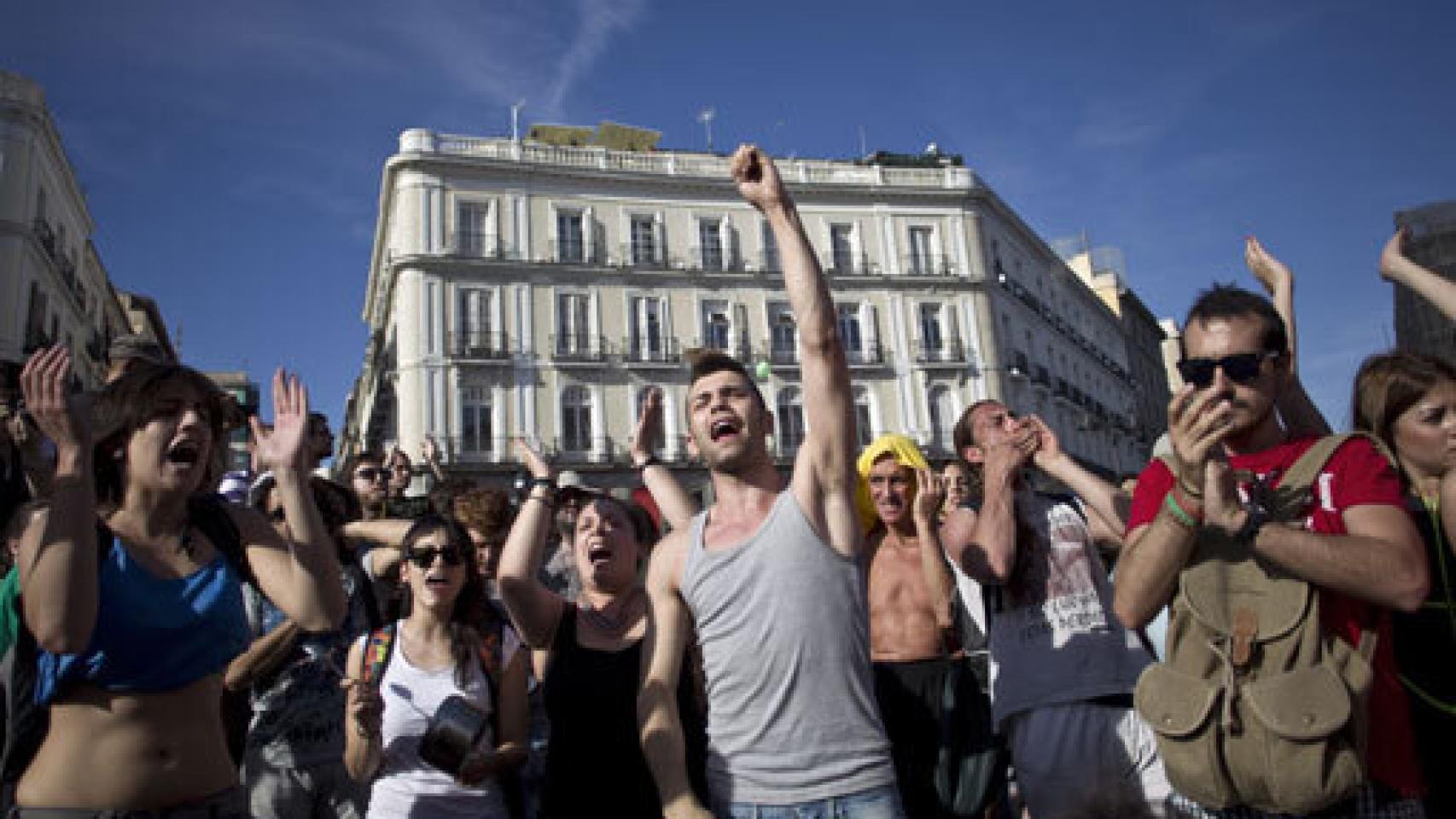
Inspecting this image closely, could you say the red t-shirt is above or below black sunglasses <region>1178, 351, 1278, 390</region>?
below

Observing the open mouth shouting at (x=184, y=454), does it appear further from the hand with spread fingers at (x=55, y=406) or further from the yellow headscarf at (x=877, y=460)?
the yellow headscarf at (x=877, y=460)

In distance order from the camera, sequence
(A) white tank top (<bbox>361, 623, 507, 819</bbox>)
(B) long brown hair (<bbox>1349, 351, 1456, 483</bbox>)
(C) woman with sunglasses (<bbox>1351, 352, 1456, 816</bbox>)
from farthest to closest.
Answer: (A) white tank top (<bbox>361, 623, 507, 819</bbox>) < (B) long brown hair (<bbox>1349, 351, 1456, 483</bbox>) < (C) woman with sunglasses (<bbox>1351, 352, 1456, 816</bbox>)

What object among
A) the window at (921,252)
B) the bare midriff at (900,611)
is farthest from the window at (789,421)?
the bare midriff at (900,611)

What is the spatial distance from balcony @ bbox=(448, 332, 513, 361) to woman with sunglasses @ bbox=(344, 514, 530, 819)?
2544cm

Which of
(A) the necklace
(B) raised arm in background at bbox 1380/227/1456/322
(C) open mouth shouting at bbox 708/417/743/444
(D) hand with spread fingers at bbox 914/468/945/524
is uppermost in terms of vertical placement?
(B) raised arm in background at bbox 1380/227/1456/322

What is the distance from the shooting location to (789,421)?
31.6m

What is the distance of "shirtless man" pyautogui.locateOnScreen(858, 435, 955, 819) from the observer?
11.4ft

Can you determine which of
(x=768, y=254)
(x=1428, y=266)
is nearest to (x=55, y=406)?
(x=1428, y=266)

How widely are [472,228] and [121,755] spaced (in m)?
29.0

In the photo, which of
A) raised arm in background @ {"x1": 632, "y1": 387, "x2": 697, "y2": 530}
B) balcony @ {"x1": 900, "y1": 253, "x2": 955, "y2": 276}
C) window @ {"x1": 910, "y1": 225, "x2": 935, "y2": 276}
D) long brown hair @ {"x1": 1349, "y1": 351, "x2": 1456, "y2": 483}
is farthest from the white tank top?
window @ {"x1": 910, "y1": 225, "x2": 935, "y2": 276}

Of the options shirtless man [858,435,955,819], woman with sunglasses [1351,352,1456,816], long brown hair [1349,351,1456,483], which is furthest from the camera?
shirtless man [858,435,955,819]

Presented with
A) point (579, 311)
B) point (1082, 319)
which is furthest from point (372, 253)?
point (1082, 319)

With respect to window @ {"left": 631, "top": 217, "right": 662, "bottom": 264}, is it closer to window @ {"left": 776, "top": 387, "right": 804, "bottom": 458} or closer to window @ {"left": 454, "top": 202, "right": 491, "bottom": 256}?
window @ {"left": 454, "top": 202, "right": 491, "bottom": 256}

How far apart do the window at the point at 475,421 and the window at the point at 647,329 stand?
5.41m
